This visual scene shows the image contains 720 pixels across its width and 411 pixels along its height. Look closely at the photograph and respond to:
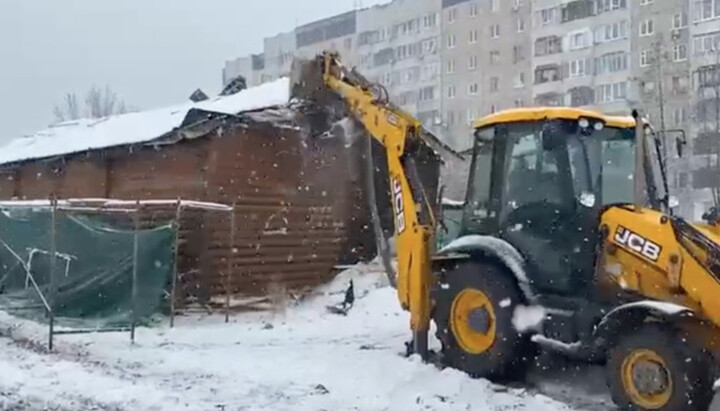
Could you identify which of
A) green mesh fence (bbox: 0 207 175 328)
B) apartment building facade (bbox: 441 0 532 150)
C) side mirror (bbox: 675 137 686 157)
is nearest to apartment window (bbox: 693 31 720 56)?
apartment building facade (bbox: 441 0 532 150)

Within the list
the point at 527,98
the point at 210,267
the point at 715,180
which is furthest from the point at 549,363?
the point at 527,98

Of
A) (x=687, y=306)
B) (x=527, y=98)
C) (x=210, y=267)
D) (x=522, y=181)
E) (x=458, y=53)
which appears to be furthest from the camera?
(x=458, y=53)

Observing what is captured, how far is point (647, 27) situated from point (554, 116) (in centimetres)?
3955

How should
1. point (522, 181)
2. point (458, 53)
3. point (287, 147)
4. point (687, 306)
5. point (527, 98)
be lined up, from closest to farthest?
point (687, 306)
point (522, 181)
point (287, 147)
point (527, 98)
point (458, 53)

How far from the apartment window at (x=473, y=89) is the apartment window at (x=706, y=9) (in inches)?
639

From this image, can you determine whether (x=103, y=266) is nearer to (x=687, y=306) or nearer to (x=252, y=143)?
(x=252, y=143)

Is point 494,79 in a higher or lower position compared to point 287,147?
higher

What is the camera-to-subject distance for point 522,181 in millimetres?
9742

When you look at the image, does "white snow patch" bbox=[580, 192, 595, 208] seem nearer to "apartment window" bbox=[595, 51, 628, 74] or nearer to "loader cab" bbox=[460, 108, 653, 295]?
"loader cab" bbox=[460, 108, 653, 295]

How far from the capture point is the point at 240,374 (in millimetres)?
10117

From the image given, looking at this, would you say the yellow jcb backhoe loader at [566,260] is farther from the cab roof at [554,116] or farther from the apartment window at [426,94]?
the apartment window at [426,94]

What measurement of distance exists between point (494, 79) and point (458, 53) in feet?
11.3

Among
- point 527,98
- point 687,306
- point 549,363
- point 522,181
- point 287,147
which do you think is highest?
point 527,98

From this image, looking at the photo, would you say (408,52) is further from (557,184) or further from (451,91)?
(557,184)
